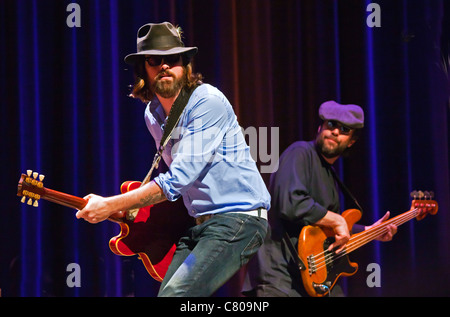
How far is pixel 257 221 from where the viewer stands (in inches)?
93.4

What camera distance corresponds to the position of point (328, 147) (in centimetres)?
367

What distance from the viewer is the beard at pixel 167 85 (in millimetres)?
2561

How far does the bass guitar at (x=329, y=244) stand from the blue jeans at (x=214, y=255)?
1086 mm

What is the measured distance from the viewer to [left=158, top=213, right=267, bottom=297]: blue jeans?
215cm

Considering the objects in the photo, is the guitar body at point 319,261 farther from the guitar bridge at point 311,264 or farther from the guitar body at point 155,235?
the guitar body at point 155,235

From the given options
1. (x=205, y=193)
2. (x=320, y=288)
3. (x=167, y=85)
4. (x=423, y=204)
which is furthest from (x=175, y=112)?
(x=423, y=204)

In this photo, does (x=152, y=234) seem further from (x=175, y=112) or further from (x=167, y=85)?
(x=167, y=85)

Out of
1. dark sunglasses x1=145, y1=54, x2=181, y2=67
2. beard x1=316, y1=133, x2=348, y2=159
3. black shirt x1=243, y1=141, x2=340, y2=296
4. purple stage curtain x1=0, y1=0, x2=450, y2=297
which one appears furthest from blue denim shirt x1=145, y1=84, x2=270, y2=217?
purple stage curtain x1=0, y1=0, x2=450, y2=297

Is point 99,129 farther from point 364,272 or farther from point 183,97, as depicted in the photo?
point 364,272

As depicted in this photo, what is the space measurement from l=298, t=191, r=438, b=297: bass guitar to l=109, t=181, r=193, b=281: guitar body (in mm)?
885

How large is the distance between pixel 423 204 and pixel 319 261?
0.96 meters

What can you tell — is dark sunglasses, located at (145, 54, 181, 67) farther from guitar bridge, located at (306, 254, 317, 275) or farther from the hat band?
guitar bridge, located at (306, 254, 317, 275)

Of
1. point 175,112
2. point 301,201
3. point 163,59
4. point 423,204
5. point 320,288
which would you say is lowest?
point 320,288

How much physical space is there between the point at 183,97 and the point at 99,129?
187 centimetres
